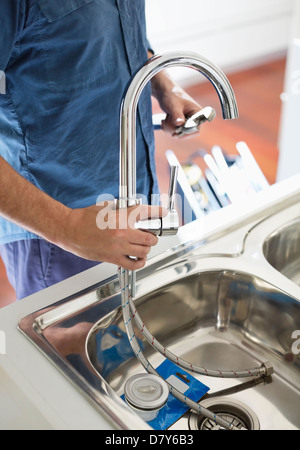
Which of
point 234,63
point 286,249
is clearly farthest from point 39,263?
point 234,63

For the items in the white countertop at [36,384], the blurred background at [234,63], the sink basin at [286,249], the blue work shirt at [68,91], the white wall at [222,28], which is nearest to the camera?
the white countertop at [36,384]

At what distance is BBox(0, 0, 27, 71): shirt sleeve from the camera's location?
82 cm

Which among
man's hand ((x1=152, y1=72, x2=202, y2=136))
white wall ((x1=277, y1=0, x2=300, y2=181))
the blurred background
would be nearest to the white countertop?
man's hand ((x1=152, y1=72, x2=202, y2=136))

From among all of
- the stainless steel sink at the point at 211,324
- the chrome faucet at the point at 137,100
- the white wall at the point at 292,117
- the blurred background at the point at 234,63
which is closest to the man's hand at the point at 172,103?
the stainless steel sink at the point at 211,324

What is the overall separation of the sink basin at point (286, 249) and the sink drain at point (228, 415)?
1.02 ft

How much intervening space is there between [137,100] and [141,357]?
37cm

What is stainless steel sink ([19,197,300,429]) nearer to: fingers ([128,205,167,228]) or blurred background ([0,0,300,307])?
fingers ([128,205,167,228])

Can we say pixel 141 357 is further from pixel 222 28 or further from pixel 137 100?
pixel 222 28

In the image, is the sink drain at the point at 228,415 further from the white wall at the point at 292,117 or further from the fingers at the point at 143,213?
the white wall at the point at 292,117

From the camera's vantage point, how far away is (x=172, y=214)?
725 mm

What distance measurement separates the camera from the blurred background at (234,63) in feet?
9.87

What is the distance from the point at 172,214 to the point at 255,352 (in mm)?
339
